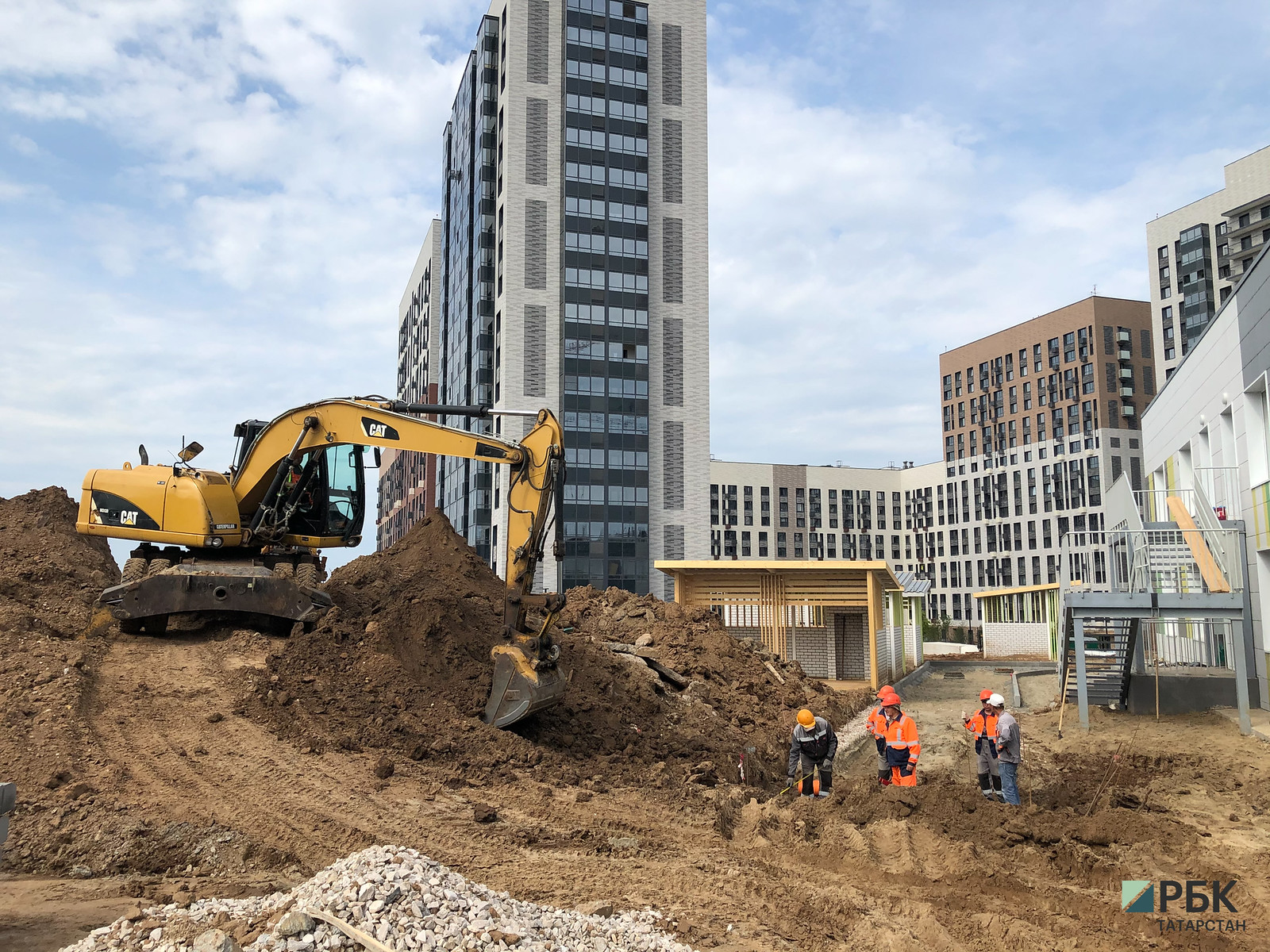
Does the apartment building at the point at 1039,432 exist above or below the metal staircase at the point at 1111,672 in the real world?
above

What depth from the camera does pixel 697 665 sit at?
19.4 meters

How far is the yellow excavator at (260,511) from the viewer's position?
1346cm

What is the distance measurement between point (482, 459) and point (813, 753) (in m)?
5.55

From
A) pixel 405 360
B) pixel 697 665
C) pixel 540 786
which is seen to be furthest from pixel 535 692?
pixel 405 360

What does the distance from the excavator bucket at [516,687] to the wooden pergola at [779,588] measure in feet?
44.1

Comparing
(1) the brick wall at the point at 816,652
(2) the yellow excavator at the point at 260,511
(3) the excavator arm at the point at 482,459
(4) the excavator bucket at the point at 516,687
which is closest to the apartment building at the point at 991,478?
(1) the brick wall at the point at 816,652

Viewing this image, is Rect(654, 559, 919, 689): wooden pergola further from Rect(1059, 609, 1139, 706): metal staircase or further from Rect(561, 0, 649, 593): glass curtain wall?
Rect(561, 0, 649, 593): glass curtain wall

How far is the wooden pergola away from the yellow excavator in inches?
460

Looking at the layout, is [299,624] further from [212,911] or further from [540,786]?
[212,911]

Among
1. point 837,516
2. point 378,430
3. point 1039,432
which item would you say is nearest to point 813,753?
point 378,430

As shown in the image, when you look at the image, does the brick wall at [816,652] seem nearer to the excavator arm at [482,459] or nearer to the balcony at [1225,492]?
the balcony at [1225,492]

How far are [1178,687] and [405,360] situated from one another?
87462 mm

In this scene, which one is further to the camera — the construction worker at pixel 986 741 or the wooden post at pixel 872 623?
the wooden post at pixel 872 623

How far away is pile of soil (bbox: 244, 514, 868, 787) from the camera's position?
11461mm
